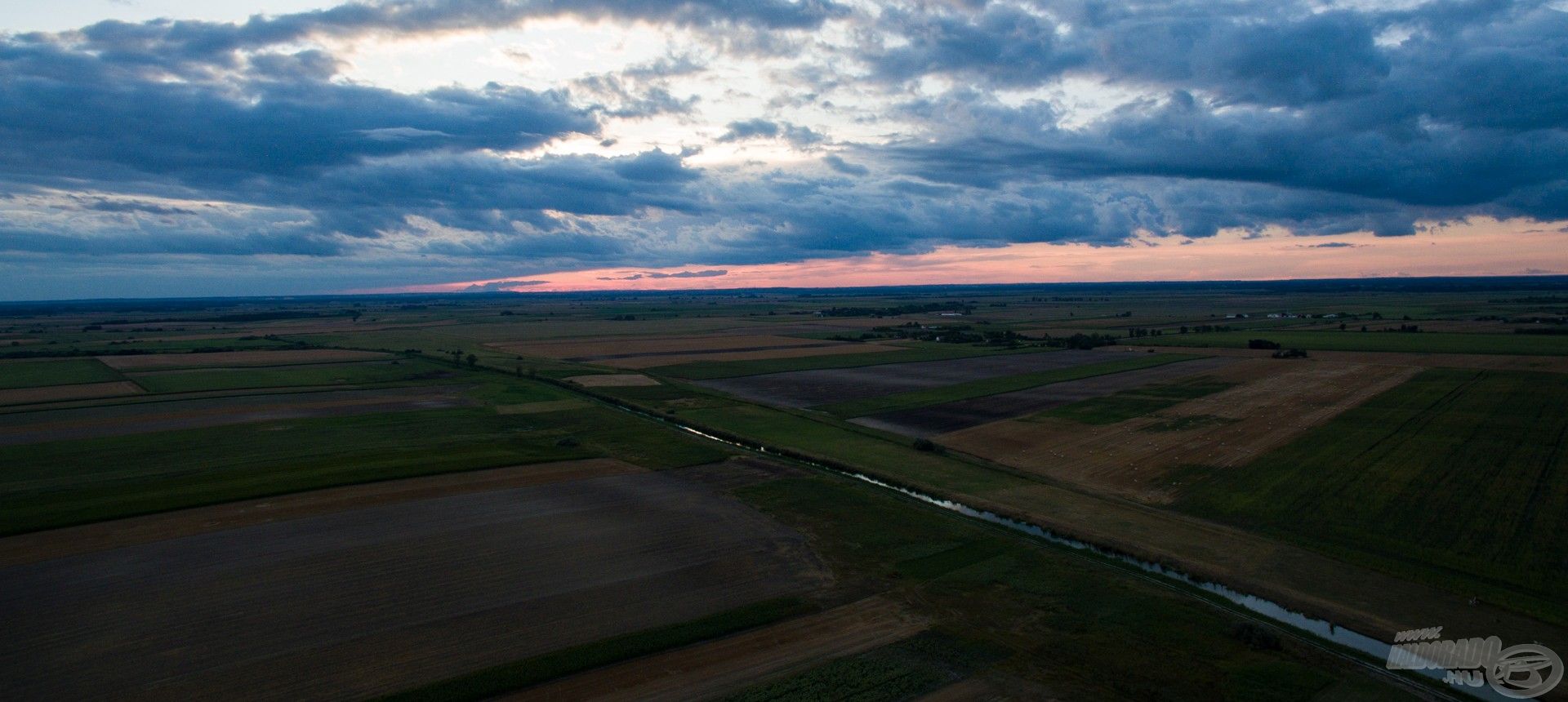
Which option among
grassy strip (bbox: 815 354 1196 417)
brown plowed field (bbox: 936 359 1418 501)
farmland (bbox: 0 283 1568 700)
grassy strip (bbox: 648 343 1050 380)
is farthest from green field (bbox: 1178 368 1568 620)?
grassy strip (bbox: 648 343 1050 380)

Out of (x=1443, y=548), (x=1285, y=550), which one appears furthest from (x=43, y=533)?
(x=1443, y=548)

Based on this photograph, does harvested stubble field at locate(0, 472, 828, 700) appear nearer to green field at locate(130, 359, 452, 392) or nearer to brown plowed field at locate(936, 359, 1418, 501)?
brown plowed field at locate(936, 359, 1418, 501)

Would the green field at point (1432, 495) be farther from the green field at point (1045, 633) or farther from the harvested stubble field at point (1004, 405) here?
the harvested stubble field at point (1004, 405)

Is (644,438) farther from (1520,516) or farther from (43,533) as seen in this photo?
(1520,516)

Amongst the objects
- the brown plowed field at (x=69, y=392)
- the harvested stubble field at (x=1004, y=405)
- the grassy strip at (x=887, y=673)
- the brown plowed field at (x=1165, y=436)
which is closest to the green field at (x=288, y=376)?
the brown plowed field at (x=69, y=392)

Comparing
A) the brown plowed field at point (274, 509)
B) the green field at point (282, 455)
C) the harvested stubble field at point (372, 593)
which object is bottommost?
the harvested stubble field at point (372, 593)
